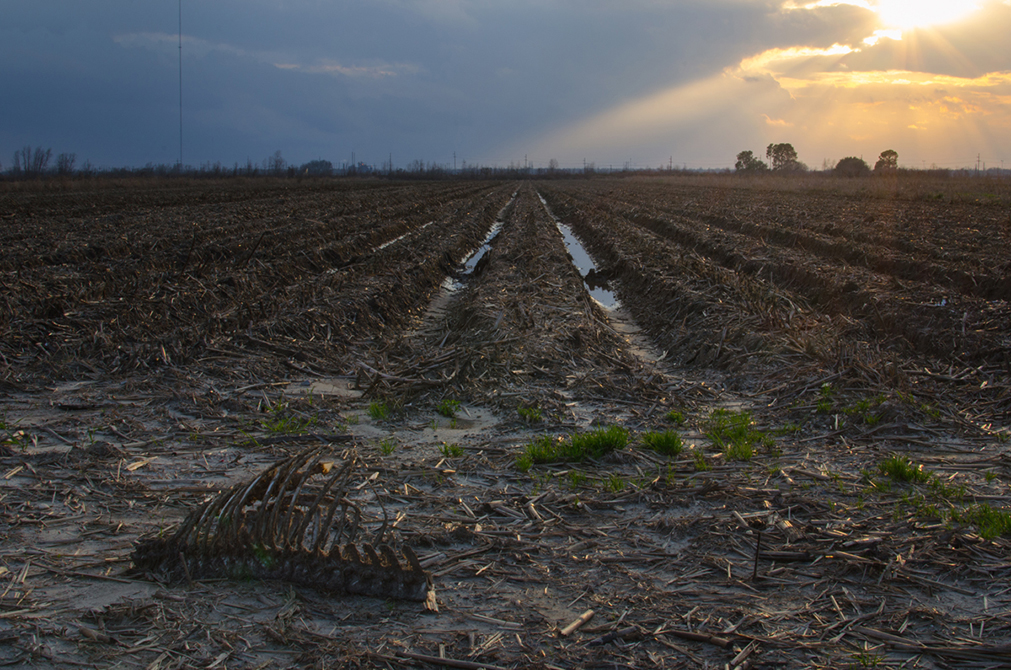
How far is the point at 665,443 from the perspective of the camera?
5125mm

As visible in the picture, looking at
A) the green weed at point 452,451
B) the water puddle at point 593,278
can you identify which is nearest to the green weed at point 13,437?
the green weed at point 452,451

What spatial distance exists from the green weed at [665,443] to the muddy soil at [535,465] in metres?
0.19

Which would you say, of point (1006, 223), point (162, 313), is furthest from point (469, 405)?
point (1006, 223)

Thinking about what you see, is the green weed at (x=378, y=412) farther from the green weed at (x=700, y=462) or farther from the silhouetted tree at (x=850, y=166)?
the silhouetted tree at (x=850, y=166)

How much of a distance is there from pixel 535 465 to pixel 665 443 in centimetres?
112

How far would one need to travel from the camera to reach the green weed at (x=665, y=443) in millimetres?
5094

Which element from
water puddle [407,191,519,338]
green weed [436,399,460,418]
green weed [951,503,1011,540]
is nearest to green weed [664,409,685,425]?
green weed [436,399,460,418]

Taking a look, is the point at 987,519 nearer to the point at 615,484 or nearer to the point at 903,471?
the point at 903,471

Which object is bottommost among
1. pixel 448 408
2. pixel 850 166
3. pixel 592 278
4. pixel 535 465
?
pixel 535 465

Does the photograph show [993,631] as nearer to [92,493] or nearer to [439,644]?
[439,644]

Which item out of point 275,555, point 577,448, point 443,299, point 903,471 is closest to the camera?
point 275,555

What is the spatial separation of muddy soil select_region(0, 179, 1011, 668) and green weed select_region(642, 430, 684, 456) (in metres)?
0.19

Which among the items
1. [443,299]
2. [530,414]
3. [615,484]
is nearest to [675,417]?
[530,414]

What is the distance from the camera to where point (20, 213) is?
23719mm
